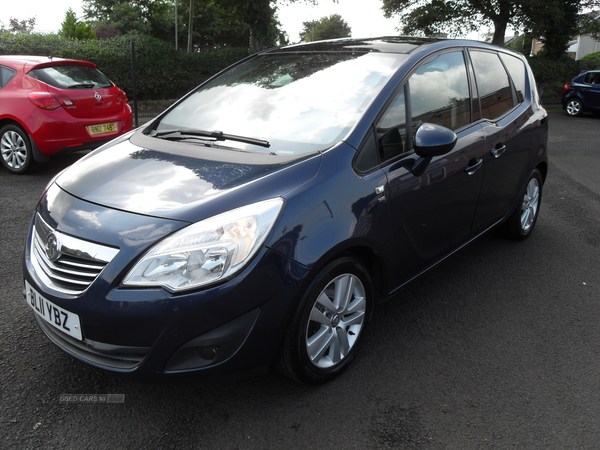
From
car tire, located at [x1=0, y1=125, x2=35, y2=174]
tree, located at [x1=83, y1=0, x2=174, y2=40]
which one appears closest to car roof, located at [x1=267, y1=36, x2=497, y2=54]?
car tire, located at [x1=0, y1=125, x2=35, y2=174]

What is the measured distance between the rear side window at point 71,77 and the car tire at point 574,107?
14616mm

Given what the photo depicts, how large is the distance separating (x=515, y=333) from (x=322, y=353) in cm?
132

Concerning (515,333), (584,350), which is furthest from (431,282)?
(584,350)

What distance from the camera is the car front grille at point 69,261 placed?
2.08m

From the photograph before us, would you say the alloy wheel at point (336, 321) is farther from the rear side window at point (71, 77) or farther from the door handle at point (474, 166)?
the rear side window at point (71, 77)

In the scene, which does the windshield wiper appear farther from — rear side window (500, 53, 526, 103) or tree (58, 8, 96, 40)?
tree (58, 8, 96, 40)

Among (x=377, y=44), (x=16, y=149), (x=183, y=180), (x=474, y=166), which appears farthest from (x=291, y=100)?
(x=16, y=149)

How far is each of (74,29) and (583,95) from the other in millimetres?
31433

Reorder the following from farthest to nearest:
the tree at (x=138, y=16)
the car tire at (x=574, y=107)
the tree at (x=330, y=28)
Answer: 1. the tree at (x=330, y=28)
2. the tree at (x=138, y=16)
3. the car tire at (x=574, y=107)

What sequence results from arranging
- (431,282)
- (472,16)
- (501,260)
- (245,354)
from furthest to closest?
(472,16), (501,260), (431,282), (245,354)

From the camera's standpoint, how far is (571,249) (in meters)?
4.48

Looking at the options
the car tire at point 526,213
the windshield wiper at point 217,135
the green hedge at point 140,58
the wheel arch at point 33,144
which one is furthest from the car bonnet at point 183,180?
the green hedge at point 140,58

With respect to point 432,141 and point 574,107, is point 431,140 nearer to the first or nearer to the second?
point 432,141

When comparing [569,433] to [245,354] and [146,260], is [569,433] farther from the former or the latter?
[146,260]
